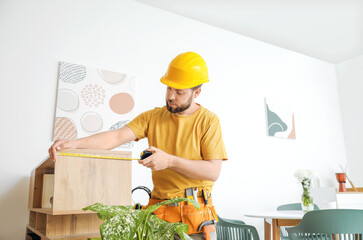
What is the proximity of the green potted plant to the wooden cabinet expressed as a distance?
0.65 metres

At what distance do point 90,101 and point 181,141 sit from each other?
1690mm

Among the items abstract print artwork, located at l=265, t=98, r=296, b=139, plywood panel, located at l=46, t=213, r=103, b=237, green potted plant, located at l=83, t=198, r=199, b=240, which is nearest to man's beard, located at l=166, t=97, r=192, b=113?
plywood panel, located at l=46, t=213, r=103, b=237

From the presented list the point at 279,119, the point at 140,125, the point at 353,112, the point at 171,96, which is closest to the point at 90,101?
the point at 140,125

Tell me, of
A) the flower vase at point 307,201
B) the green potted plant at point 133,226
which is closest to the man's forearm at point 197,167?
the green potted plant at point 133,226

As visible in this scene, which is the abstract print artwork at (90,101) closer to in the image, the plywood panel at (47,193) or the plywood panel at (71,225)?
the plywood panel at (47,193)

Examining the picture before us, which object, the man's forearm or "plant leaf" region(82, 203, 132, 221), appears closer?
"plant leaf" region(82, 203, 132, 221)

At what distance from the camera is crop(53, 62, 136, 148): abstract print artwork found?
2898mm

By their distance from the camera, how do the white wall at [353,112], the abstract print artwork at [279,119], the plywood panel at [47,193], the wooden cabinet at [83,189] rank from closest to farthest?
the wooden cabinet at [83,189], the plywood panel at [47,193], the abstract print artwork at [279,119], the white wall at [353,112]

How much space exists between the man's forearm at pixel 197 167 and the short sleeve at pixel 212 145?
4 centimetres

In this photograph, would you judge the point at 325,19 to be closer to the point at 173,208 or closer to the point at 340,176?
the point at 340,176

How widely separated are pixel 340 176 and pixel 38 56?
4.24 metres

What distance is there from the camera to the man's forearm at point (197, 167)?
139cm

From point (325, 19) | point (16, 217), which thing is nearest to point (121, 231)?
point (16, 217)

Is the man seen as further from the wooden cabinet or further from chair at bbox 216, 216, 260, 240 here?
chair at bbox 216, 216, 260, 240
